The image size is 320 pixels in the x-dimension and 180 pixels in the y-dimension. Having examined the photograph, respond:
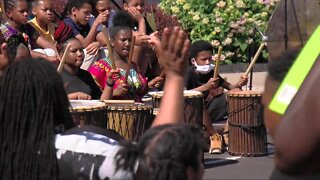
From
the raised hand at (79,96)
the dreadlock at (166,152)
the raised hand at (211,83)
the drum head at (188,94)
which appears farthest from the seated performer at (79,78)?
the dreadlock at (166,152)

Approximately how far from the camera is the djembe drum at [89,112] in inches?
244

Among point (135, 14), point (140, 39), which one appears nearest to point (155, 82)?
point (140, 39)

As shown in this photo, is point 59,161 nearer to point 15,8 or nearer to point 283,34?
point 15,8

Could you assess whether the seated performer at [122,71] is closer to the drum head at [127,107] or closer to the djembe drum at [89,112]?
the drum head at [127,107]

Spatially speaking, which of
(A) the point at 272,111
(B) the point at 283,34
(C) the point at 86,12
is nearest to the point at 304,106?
(A) the point at 272,111

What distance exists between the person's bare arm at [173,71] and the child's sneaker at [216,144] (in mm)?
6147

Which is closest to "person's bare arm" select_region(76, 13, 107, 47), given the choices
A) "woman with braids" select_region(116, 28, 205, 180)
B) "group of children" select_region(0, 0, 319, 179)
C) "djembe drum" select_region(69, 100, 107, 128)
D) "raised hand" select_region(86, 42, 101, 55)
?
"raised hand" select_region(86, 42, 101, 55)

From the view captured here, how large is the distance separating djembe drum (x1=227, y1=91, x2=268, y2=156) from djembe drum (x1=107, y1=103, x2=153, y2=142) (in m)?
2.23

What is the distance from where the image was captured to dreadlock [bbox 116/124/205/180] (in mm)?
2578

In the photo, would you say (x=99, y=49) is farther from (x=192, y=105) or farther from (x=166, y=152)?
(x=166, y=152)

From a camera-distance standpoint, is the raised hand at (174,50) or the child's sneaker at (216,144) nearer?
the raised hand at (174,50)

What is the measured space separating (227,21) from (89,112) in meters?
7.12

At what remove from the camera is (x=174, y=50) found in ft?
9.73

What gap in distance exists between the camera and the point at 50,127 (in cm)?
294
